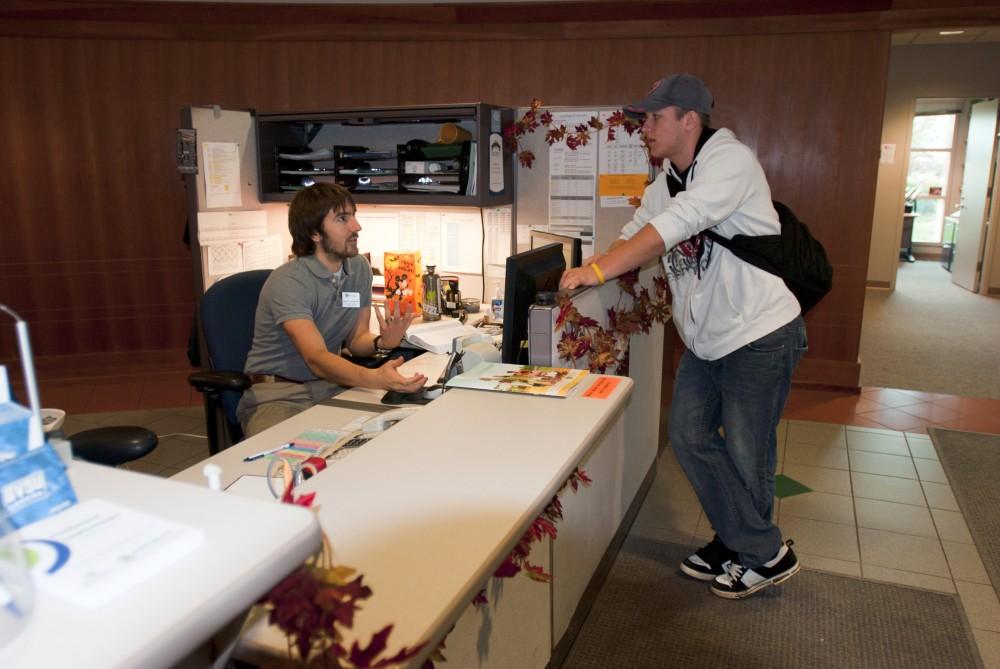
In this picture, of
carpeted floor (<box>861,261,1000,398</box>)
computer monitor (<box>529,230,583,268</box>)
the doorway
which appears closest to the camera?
computer monitor (<box>529,230,583,268</box>)

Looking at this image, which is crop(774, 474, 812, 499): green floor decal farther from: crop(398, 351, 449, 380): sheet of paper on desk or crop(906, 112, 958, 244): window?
crop(906, 112, 958, 244): window

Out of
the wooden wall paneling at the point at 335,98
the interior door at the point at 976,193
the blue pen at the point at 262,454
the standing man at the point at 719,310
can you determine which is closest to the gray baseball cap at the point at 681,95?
the standing man at the point at 719,310

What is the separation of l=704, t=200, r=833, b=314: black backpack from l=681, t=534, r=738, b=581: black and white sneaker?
3.04 feet

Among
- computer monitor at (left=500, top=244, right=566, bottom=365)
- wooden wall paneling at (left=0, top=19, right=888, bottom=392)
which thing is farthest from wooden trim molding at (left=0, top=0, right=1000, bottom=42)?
computer monitor at (left=500, top=244, right=566, bottom=365)

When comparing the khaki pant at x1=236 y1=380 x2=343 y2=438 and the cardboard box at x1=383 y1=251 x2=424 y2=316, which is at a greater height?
the cardboard box at x1=383 y1=251 x2=424 y2=316

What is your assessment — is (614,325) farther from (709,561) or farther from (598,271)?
(709,561)

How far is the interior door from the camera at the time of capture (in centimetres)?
778

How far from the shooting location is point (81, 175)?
16.3ft

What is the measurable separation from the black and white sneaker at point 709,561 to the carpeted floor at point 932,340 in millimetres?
2911

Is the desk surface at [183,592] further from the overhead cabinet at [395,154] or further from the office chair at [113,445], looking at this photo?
the overhead cabinet at [395,154]

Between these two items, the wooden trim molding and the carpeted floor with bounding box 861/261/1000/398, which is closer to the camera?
the wooden trim molding

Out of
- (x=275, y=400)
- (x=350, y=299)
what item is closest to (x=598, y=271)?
(x=350, y=299)

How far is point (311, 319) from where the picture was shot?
2.53 m

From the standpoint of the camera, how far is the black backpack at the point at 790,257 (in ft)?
7.16
